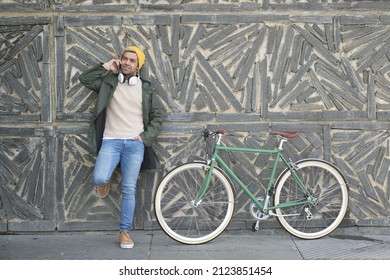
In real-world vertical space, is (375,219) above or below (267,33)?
below

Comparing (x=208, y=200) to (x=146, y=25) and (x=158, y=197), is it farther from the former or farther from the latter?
(x=146, y=25)

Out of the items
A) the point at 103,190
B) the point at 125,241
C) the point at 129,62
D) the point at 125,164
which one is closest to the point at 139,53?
the point at 129,62

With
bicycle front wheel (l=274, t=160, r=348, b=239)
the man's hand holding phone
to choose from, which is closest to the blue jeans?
the man's hand holding phone

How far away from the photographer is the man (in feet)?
22.4

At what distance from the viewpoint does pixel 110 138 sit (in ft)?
22.6

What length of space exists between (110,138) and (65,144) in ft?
Answer: 2.15

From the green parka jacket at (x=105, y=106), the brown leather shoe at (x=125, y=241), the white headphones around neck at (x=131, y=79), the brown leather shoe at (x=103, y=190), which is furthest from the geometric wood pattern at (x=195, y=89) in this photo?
the brown leather shoe at (x=125, y=241)

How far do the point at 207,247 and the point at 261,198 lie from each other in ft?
2.59

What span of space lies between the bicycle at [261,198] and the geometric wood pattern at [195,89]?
20cm

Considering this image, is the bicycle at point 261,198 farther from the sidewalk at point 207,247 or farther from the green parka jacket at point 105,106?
the green parka jacket at point 105,106

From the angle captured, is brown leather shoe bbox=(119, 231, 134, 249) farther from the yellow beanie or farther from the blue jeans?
the yellow beanie

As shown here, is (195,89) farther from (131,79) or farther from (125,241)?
(125,241)

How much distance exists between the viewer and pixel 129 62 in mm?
6793
